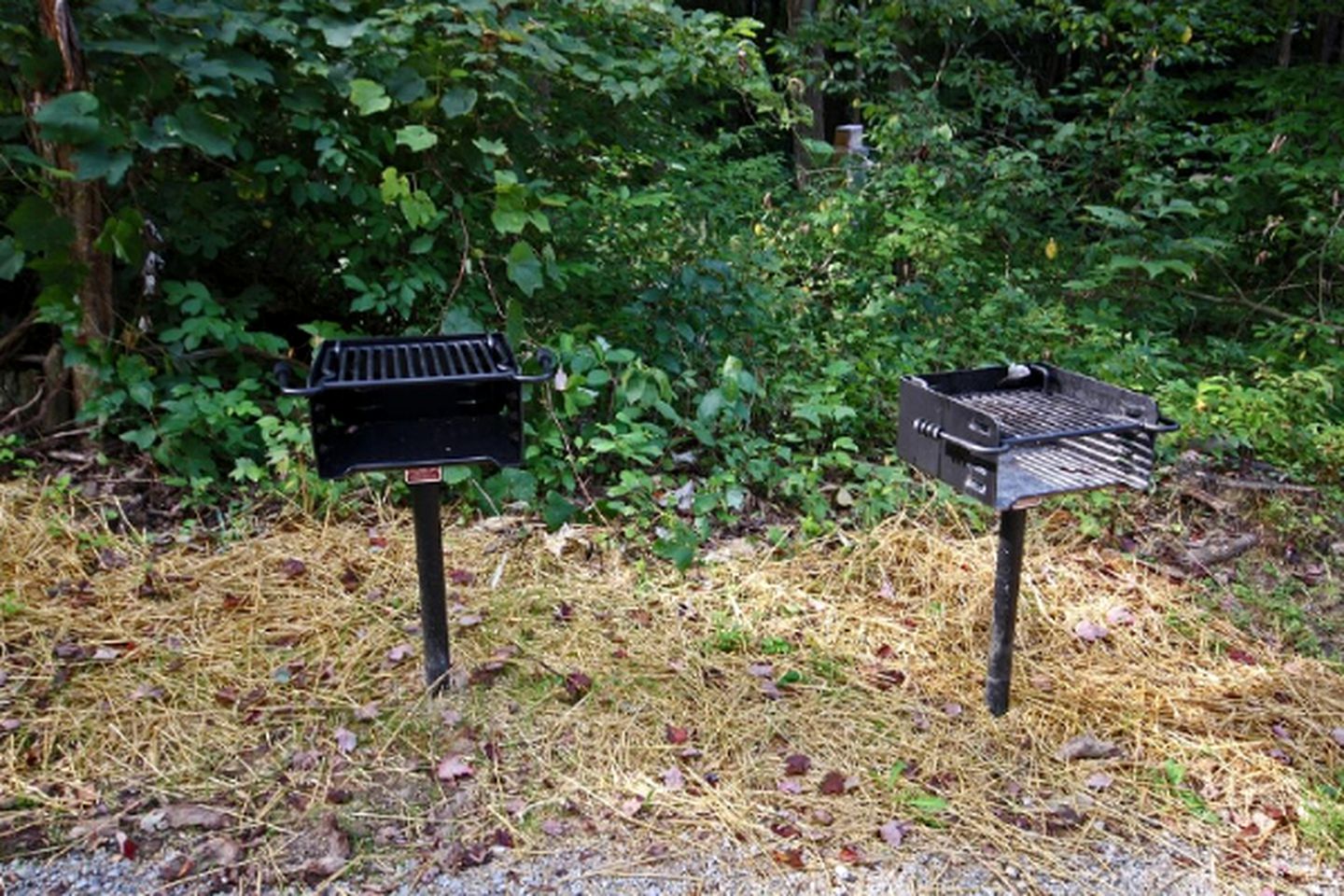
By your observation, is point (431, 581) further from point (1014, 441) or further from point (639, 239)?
point (639, 239)

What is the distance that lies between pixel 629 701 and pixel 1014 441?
1138mm

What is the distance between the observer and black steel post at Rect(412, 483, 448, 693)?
7.23 feet

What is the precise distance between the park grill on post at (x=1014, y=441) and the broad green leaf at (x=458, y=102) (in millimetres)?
1677

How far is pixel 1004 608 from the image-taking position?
7.61 feet

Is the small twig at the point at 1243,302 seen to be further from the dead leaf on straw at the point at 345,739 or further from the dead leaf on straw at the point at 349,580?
the dead leaf on straw at the point at 345,739

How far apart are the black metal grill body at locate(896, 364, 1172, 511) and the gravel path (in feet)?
2.45

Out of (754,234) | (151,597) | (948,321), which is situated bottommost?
(151,597)

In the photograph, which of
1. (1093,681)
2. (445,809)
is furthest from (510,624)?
(1093,681)

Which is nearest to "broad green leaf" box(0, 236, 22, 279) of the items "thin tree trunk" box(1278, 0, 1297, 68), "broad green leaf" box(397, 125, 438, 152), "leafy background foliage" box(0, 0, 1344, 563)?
"leafy background foliage" box(0, 0, 1344, 563)

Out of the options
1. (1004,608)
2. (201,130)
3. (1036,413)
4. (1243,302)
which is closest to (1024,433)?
(1036,413)

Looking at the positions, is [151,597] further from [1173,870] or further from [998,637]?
[1173,870]

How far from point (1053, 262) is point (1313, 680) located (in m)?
3.63

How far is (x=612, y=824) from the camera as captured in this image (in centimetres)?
204

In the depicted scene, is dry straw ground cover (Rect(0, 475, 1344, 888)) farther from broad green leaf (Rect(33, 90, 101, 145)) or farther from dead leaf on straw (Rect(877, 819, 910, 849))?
broad green leaf (Rect(33, 90, 101, 145))
